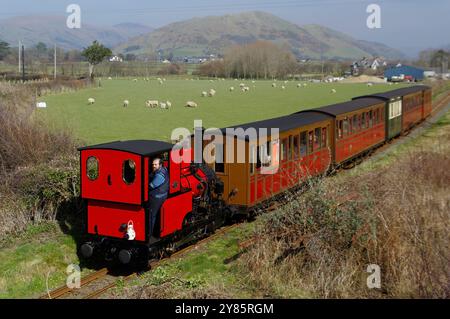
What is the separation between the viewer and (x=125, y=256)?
11375mm

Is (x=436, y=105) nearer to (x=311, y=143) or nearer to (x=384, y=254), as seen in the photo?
(x=311, y=143)

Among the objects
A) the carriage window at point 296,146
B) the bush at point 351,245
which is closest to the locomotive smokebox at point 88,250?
the bush at point 351,245

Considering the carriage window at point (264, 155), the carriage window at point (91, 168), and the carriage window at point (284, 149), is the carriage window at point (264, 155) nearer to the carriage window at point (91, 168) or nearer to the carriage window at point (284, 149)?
the carriage window at point (284, 149)

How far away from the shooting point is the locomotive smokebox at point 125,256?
11.3 meters

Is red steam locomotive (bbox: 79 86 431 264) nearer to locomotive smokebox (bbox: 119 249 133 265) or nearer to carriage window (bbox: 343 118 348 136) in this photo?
locomotive smokebox (bbox: 119 249 133 265)

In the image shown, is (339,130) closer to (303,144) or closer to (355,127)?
(355,127)

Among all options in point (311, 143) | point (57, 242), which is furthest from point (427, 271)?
point (311, 143)

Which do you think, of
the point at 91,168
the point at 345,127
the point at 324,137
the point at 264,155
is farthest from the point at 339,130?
the point at 91,168

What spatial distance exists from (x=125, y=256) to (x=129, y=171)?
1.77 m

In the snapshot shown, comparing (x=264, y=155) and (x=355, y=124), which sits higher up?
(x=355, y=124)

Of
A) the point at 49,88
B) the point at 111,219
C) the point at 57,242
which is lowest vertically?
the point at 57,242

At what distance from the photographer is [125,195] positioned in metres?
11.5

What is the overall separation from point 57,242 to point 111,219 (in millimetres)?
2698
